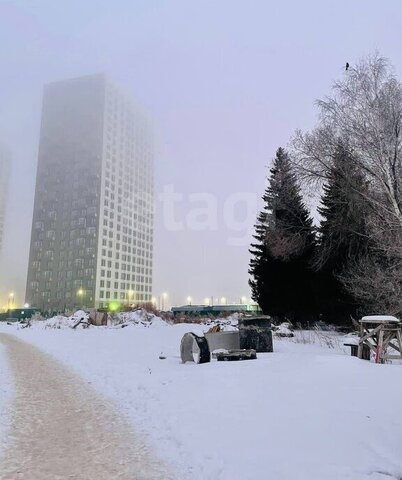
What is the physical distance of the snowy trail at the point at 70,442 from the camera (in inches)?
173

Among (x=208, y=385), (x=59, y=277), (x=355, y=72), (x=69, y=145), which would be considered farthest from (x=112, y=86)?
(x=208, y=385)

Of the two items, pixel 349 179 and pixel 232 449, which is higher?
pixel 349 179

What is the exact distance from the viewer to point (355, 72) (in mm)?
18578

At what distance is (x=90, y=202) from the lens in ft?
487

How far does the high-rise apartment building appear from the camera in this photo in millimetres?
136125

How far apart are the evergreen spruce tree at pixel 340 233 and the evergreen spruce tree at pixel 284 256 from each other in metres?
1.24

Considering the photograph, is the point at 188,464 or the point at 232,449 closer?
the point at 188,464

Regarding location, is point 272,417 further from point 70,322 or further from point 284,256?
point 70,322

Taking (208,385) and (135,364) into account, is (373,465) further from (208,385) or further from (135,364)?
(135,364)

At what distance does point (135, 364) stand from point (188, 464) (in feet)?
27.7

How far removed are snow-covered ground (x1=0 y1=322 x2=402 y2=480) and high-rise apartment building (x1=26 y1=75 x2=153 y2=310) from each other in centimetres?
12332

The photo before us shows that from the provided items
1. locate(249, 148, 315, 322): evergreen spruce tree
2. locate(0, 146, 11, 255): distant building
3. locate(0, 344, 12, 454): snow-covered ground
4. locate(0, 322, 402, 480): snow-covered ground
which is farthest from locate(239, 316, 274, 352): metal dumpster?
locate(0, 146, 11, 255): distant building

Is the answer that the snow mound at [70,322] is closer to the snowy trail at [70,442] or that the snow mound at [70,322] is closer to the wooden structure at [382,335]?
the snowy trail at [70,442]

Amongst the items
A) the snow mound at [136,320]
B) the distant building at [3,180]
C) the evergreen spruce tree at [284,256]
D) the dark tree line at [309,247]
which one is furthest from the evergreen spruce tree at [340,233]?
the distant building at [3,180]
